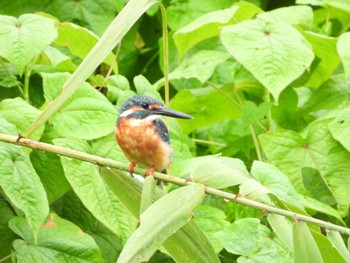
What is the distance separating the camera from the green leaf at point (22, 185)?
1.90 meters

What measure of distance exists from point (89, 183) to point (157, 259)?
0.36m

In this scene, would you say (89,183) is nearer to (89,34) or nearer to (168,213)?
(89,34)

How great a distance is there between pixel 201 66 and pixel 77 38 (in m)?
0.41

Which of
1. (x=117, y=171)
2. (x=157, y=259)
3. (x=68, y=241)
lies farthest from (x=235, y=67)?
(x=117, y=171)

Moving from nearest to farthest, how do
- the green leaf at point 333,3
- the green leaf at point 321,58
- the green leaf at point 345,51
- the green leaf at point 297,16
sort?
the green leaf at point 345,51 → the green leaf at point 321,58 → the green leaf at point 297,16 → the green leaf at point 333,3

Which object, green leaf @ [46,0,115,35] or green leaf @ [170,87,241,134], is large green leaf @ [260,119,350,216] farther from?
green leaf @ [46,0,115,35]

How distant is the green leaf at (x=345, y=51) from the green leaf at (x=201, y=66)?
14.7 inches

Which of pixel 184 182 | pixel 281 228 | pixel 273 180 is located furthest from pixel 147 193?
pixel 273 180

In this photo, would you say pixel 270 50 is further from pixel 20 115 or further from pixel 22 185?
pixel 22 185

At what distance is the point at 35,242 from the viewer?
2062mm

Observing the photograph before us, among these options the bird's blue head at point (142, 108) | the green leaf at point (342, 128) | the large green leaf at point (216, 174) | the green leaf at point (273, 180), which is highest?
the large green leaf at point (216, 174)

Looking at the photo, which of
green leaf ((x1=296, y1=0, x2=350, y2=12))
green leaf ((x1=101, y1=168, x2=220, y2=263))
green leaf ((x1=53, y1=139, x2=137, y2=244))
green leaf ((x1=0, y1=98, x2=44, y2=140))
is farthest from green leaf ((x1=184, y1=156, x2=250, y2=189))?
green leaf ((x1=296, y1=0, x2=350, y2=12))

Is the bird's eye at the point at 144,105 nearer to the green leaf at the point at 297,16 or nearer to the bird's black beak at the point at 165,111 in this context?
the bird's black beak at the point at 165,111

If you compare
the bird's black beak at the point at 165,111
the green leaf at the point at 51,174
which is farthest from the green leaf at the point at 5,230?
the bird's black beak at the point at 165,111
